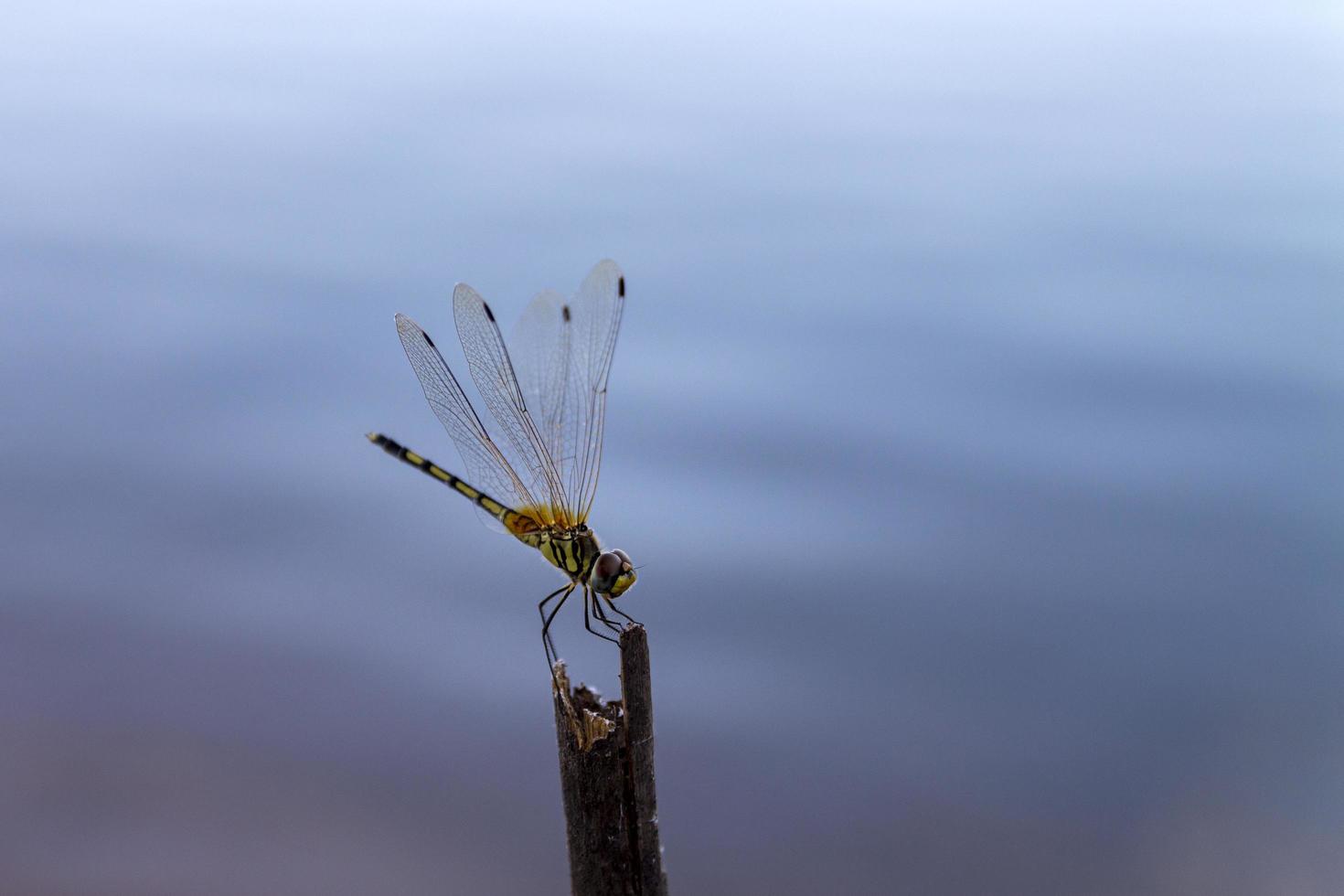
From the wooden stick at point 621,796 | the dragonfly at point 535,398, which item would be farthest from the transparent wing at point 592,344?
the wooden stick at point 621,796

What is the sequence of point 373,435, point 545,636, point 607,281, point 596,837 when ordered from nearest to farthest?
point 596,837 → point 545,636 → point 607,281 → point 373,435

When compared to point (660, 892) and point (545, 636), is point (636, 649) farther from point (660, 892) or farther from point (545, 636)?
point (545, 636)

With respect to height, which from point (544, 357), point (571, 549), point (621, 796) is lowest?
point (621, 796)

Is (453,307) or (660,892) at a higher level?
(453,307)

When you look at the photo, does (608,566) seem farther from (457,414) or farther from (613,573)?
(457,414)

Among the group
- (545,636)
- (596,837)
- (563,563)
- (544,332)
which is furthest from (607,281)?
(596,837)

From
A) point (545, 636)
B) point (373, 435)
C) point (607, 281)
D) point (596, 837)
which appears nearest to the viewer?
point (596, 837)

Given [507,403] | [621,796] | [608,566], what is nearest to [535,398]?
[507,403]
